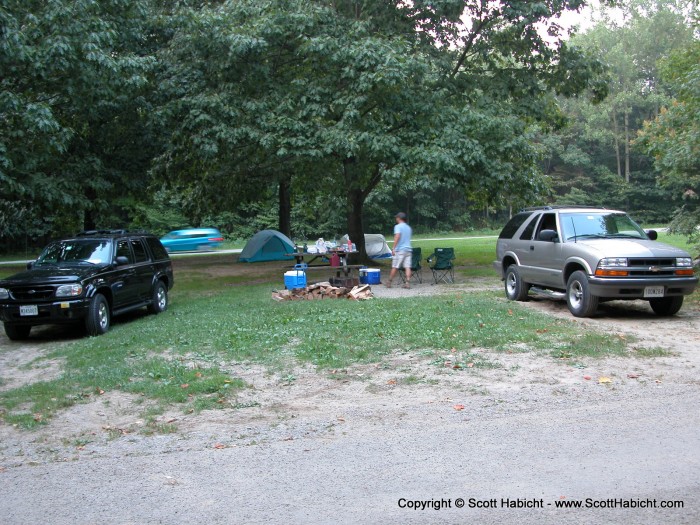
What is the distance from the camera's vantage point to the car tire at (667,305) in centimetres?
1099

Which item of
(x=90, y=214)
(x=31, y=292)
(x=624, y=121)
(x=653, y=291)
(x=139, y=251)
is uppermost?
(x=624, y=121)

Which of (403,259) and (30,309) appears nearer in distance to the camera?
(30,309)

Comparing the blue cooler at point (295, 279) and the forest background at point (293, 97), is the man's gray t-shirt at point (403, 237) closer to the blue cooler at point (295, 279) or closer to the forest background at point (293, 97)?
the forest background at point (293, 97)

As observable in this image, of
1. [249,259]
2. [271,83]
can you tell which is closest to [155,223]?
[249,259]

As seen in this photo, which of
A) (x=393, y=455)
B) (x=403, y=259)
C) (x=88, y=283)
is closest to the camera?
(x=393, y=455)

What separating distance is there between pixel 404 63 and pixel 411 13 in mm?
5269

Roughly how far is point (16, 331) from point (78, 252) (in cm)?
184

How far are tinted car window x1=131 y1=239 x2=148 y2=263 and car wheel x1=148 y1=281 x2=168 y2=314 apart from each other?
0.65 meters

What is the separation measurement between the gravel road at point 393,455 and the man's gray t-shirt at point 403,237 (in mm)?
8453

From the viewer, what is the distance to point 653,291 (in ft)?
34.4

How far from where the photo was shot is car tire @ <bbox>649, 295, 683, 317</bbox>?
11.0m

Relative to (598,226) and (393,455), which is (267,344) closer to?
(393,455)

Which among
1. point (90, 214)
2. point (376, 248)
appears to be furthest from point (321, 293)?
point (376, 248)

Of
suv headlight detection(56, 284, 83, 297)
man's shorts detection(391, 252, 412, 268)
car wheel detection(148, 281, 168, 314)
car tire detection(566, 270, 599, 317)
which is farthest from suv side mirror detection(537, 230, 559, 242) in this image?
suv headlight detection(56, 284, 83, 297)
